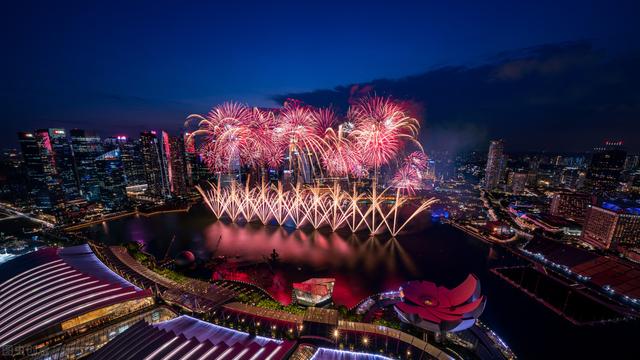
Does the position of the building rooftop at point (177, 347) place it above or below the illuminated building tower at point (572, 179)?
above

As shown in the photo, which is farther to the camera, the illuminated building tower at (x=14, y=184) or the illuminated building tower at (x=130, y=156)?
the illuminated building tower at (x=130, y=156)

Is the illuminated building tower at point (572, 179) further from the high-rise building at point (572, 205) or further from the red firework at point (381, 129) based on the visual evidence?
the red firework at point (381, 129)

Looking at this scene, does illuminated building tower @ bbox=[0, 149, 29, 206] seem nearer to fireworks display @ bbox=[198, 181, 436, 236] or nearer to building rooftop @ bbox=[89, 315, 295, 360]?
fireworks display @ bbox=[198, 181, 436, 236]

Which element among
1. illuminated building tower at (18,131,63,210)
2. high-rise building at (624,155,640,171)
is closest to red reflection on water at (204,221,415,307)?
illuminated building tower at (18,131,63,210)

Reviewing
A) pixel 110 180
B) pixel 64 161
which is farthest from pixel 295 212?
pixel 64 161

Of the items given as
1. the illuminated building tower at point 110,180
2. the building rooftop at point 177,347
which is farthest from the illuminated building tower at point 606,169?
the illuminated building tower at point 110,180

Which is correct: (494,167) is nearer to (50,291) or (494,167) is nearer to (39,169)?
(50,291)
